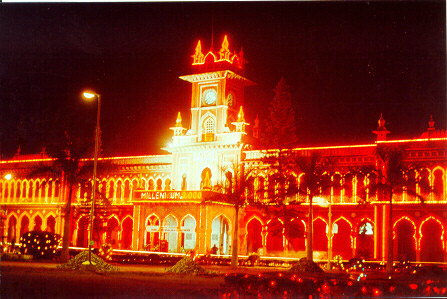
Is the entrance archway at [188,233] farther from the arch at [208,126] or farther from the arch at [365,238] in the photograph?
the arch at [365,238]

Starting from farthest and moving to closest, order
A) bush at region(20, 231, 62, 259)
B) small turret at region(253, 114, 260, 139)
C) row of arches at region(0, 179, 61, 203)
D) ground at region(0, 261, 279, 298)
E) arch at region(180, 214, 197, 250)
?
small turret at region(253, 114, 260, 139), row of arches at region(0, 179, 61, 203), arch at region(180, 214, 197, 250), bush at region(20, 231, 62, 259), ground at region(0, 261, 279, 298)

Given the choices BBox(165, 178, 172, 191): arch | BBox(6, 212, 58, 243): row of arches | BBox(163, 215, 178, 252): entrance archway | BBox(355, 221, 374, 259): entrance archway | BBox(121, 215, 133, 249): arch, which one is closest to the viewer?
BBox(355, 221, 374, 259): entrance archway

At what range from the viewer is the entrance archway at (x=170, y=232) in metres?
54.7

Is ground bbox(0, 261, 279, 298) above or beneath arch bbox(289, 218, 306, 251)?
beneath

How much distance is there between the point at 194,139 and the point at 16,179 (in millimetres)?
24669

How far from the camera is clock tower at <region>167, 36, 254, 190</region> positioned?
58.4 meters

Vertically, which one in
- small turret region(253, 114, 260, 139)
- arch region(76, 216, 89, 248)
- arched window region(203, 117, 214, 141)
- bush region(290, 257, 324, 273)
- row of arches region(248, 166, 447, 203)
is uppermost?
small turret region(253, 114, 260, 139)

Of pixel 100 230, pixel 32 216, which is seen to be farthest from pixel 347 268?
pixel 32 216

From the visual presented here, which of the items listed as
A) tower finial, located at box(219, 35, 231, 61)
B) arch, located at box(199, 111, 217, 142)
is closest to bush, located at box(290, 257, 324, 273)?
arch, located at box(199, 111, 217, 142)

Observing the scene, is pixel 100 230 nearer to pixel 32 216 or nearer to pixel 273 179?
pixel 32 216

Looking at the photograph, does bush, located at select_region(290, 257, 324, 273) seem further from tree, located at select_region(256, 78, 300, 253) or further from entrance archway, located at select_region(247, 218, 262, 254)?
entrance archway, located at select_region(247, 218, 262, 254)

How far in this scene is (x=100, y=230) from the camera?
2480 inches

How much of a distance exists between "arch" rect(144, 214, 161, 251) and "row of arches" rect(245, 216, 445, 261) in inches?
317

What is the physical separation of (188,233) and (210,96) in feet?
41.1
